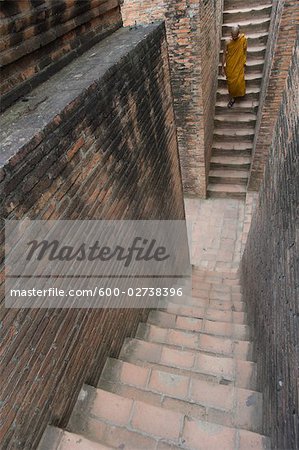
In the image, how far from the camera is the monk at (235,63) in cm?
662

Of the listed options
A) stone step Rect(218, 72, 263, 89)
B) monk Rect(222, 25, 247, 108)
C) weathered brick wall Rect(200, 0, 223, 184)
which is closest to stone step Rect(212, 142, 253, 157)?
weathered brick wall Rect(200, 0, 223, 184)

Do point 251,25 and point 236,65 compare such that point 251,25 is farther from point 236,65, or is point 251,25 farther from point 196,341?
point 196,341

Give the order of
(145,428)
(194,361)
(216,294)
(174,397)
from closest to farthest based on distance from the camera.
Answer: (145,428) < (174,397) < (194,361) < (216,294)

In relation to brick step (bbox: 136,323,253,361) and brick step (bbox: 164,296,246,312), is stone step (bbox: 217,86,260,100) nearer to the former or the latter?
brick step (bbox: 164,296,246,312)

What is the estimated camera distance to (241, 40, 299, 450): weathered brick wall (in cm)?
195

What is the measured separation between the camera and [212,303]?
4504 millimetres

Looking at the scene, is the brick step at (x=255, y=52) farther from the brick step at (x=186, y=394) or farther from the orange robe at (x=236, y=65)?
the brick step at (x=186, y=394)

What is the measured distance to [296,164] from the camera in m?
2.45

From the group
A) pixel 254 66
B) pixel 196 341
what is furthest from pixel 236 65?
pixel 196 341

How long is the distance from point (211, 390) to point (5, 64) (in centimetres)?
285

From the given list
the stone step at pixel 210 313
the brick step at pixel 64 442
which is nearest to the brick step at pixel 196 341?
the stone step at pixel 210 313

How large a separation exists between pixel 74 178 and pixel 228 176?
603cm

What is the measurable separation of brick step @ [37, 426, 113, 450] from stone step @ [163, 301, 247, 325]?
2165 millimetres

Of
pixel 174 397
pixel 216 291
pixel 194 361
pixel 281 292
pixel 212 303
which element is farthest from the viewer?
pixel 216 291
